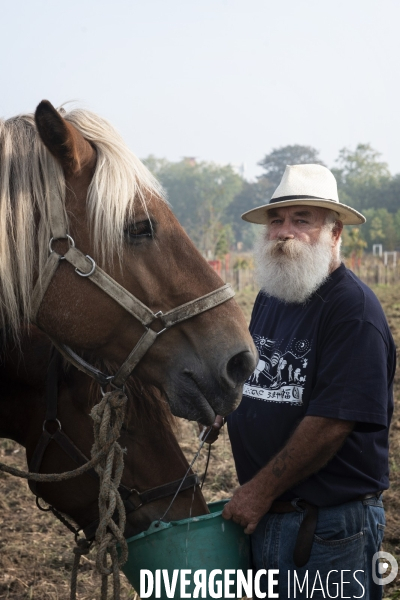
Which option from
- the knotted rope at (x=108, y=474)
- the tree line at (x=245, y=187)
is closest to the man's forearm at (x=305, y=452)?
the knotted rope at (x=108, y=474)

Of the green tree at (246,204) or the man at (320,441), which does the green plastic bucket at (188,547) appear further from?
the green tree at (246,204)

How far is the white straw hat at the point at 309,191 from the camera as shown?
101 inches

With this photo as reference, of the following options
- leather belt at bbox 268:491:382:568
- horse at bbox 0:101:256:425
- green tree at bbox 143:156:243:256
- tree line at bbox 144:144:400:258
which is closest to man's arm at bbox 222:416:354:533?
leather belt at bbox 268:491:382:568

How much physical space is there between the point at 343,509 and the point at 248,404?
22.3 inches

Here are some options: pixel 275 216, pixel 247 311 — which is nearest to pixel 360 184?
pixel 247 311

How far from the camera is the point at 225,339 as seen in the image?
2.07 metres

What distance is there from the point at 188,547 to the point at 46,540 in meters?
2.46

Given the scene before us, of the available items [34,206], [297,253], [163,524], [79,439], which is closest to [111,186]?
[34,206]

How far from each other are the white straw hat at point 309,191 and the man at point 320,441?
273 mm

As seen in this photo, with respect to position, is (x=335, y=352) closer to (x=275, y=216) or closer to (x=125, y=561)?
(x=275, y=216)

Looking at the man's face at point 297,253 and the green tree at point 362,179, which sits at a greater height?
the green tree at point 362,179

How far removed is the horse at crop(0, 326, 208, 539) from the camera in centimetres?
240

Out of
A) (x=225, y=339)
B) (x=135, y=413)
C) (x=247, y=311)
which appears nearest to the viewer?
(x=225, y=339)

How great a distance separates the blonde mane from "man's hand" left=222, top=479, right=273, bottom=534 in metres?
1.04
